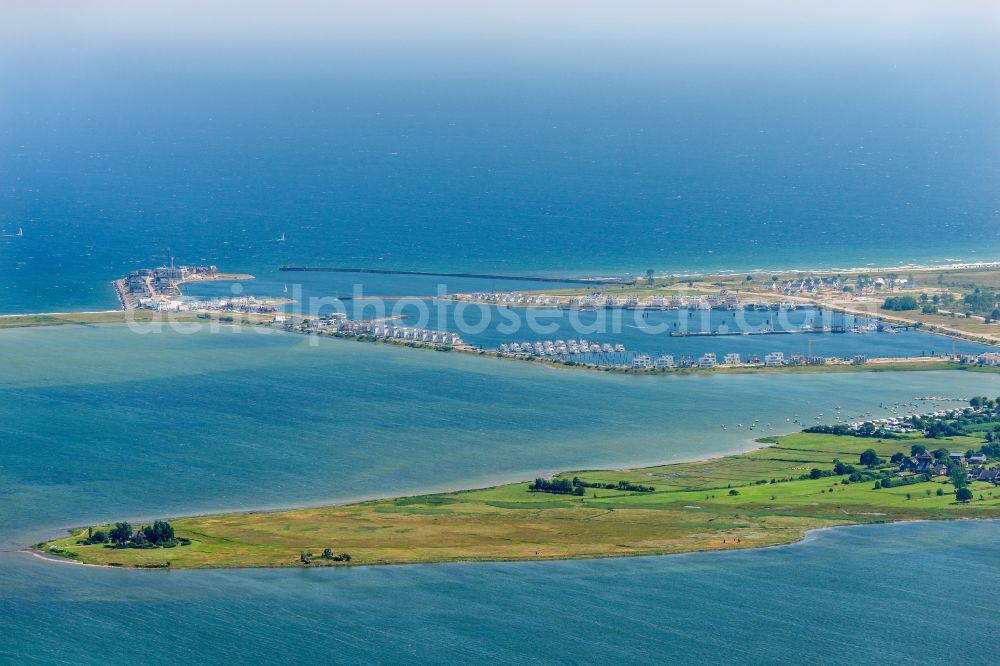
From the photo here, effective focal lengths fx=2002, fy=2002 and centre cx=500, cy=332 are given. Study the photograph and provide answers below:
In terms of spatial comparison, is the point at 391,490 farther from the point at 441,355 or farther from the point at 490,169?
the point at 490,169

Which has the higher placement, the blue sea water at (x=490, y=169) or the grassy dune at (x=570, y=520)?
the blue sea water at (x=490, y=169)

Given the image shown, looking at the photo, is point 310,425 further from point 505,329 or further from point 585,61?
point 585,61

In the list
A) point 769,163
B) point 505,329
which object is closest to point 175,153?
point 769,163

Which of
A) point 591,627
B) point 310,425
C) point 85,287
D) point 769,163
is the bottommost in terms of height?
point 591,627

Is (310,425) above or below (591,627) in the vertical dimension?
above

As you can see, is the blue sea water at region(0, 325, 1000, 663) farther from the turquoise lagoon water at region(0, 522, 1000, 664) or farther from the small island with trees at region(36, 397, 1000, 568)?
the small island with trees at region(36, 397, 1000, 568)

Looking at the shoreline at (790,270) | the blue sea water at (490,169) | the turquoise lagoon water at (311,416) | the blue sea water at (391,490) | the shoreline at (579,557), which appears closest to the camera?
the blue sea water at (391,490)

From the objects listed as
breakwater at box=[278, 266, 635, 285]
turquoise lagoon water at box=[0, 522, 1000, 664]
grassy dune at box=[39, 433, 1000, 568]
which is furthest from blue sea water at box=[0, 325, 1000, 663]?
breakwater at box=[278, 266, 635, 285]

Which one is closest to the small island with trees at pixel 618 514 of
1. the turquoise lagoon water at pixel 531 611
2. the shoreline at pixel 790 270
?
the turquoise lagoon water at pixel 531 611

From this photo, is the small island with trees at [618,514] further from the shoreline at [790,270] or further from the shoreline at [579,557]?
the shoreline at [790,270]
